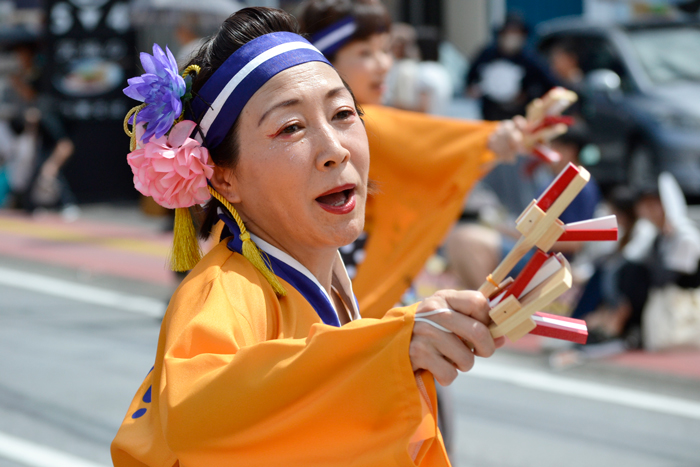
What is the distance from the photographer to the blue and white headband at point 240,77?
1777 mm

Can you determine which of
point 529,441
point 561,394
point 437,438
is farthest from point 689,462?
point 437,438

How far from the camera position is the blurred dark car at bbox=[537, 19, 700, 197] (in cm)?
938

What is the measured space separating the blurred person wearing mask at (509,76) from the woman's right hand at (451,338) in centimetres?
861

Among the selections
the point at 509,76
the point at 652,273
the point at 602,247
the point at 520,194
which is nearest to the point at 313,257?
the point at 652,273

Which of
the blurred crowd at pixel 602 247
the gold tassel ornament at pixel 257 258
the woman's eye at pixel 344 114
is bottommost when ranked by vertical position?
the blurred crowd at pixel 602 247

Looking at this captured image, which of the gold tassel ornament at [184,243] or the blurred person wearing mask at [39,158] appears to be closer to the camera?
the gold tassel ornament at [184,243]

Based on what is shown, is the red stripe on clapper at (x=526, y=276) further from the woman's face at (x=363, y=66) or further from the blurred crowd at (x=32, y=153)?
the blurred crowd at (x=32, y=153)

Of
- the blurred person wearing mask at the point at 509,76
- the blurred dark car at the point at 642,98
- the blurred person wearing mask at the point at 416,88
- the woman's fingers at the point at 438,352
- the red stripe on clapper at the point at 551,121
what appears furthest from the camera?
the blurred person wearing mask at the point at 509,76

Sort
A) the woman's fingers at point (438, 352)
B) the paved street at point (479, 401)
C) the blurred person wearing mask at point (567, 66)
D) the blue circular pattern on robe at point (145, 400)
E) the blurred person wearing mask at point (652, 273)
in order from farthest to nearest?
the blurred person wearing mask at point (567, 66) < the blurred person wearing mask at point (652, 273) < the paved street at point (479, 401) < the blue circular pattern on robe at point (145, 400) < the woman's fingers at point (438, 352)

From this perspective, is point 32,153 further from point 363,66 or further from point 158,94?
point 158,94

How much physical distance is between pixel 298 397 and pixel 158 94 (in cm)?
69

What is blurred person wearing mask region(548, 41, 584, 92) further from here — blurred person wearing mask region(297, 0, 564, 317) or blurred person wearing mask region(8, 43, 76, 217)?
blurred person wearing mask region(297, 0, 564, 317)

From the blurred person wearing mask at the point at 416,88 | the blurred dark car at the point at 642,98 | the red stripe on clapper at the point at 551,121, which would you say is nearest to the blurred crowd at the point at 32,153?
the blurred person wearing mask at the point at 416,88

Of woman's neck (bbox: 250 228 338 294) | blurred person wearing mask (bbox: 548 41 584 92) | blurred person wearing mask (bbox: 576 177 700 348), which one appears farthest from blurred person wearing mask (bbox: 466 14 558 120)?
woman's neck (bbox: 250 228 338 294)
